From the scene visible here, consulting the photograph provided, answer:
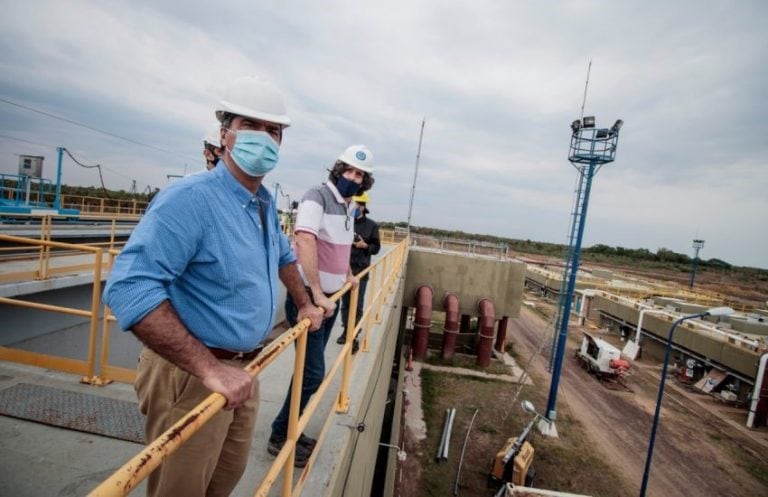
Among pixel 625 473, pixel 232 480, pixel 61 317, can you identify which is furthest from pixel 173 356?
pixel 625 473

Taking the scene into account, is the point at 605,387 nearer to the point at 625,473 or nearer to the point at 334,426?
the point at 625,473

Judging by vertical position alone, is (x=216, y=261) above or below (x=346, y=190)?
below

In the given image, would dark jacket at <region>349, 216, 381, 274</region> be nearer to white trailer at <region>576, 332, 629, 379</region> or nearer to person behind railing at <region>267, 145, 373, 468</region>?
person behind railing at <region>267, 145, 373, 468</region>

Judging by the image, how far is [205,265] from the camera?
4.56ft

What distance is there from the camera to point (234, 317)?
1470mm

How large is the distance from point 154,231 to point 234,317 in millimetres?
430

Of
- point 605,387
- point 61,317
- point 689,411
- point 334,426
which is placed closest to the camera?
point 334,426

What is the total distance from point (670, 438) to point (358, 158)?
15582 millimetres

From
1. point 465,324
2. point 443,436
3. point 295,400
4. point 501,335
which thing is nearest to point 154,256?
point 295,400

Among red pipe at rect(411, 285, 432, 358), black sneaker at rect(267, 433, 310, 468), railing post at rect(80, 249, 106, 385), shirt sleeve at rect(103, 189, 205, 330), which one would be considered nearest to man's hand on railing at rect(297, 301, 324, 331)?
shirt sleeve at rect(103, 189, 205, 330)

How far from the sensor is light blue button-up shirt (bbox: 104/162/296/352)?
1.16 m

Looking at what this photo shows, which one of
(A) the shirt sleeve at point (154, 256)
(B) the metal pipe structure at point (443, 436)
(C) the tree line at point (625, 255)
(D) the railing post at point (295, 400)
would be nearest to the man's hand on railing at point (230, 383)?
(A) the shirt sleeve at point (154, 256)

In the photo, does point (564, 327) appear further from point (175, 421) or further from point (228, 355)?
point (175, 421)

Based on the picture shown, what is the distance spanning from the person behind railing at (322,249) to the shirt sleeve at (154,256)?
1.16 meters
